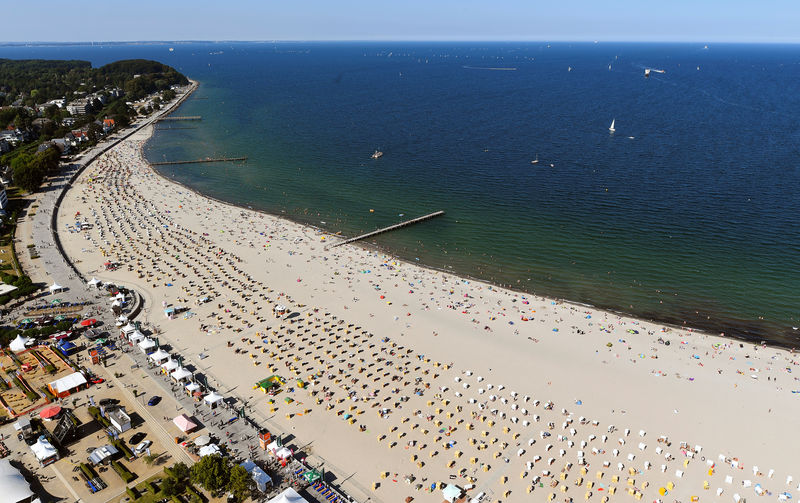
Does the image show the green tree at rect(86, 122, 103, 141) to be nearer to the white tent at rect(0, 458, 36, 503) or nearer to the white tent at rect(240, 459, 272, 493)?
the white tent at rect(0, 458, 36, 503)

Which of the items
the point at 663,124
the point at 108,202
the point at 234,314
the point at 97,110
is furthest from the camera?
the point at 97,110

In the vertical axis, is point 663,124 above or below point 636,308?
above

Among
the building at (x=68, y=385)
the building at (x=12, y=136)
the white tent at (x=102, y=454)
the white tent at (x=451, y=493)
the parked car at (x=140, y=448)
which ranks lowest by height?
the white tent at (x=451, y=493)

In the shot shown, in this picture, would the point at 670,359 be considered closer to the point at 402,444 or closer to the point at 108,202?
the point at 402,444

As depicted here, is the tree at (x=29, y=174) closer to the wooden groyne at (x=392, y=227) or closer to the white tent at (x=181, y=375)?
the wooden groyne at (x=392, y=227)

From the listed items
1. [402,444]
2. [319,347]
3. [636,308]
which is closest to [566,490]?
[402,444]

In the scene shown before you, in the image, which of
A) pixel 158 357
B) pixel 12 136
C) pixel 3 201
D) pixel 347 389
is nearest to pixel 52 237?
pixel 3 201

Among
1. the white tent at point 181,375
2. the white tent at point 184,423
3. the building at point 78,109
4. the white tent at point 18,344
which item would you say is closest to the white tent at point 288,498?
the white tent at point 184,423
